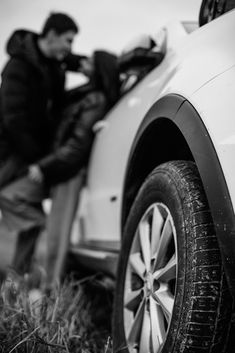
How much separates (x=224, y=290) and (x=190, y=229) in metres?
0.19

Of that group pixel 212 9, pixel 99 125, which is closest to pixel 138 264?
pixel 212 9

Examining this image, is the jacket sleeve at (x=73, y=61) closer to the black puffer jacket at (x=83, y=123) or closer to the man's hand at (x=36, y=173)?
the black puffer jacket at (x=83, y=123)

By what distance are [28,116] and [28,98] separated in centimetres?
13

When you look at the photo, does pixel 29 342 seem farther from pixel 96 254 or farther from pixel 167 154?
pixel 96 254

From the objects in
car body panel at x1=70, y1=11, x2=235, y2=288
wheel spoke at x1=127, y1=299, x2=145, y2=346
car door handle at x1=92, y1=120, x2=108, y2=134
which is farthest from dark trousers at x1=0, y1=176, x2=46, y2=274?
wheel spoke at x1=127, y1=299, x2=145, y2=346

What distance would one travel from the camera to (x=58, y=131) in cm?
364

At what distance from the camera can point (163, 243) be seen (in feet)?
5.57

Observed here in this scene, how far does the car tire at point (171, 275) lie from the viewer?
141cm

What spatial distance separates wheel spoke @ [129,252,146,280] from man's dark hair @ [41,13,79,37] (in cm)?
251

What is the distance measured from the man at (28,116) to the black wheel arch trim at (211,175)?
6.87 feet

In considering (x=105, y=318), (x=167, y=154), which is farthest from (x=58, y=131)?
(x=167, y=154)

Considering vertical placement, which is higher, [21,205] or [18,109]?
[18,109]

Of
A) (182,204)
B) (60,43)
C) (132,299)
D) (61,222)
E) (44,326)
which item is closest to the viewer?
(182,204)

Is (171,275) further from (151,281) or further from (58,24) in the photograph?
(58,24)
